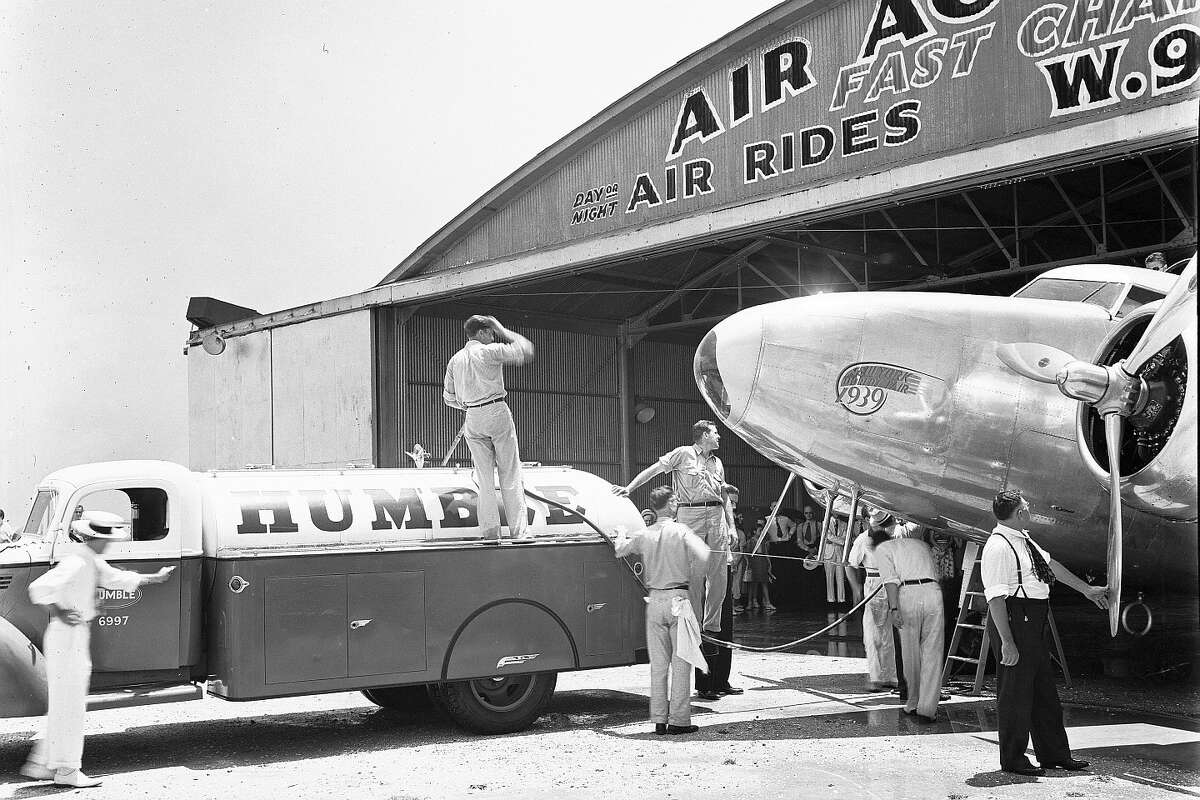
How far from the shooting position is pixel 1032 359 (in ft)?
28.2

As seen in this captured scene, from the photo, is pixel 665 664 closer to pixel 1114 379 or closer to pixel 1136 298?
pixel 1114 379

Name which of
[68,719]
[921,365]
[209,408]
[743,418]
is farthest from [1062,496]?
[209,408]

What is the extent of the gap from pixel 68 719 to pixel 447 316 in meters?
16.3

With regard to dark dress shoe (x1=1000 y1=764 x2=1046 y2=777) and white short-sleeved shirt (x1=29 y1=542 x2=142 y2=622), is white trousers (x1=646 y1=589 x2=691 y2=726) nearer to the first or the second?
dark dress shoe (x1=1000 y1=764 x2=1046 y2=777)

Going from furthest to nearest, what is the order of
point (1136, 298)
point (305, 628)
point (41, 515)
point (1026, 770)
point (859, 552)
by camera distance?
point (859, 552), point (1136, 298), point (41, 515), point (305, 628), point (1026, 770)

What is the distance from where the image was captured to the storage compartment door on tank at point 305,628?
893 cm

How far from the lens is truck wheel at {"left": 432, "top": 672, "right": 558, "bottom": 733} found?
9836mm

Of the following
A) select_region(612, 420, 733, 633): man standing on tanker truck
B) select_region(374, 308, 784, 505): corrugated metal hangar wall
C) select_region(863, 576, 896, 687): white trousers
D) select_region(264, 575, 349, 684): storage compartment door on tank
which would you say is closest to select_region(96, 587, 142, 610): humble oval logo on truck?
select_region(264, 575, 349, 684): storage compartment door on tank

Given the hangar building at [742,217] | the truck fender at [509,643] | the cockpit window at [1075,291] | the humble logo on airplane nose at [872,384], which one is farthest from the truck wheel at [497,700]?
the hangar building at [742,217]

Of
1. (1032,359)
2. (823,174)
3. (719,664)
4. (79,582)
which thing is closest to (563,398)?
(823,174)

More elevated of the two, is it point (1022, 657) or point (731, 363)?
point (731, 363)

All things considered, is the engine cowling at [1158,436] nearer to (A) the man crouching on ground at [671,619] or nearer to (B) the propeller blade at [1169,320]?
(B) the propeller blade at [1169,320]

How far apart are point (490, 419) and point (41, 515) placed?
3824 millimetres

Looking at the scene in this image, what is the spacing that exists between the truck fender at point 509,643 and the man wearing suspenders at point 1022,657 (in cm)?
384
